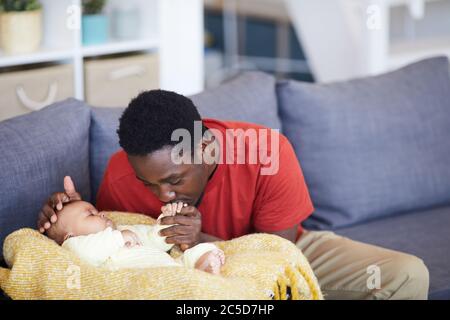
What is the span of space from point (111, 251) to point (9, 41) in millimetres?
1192

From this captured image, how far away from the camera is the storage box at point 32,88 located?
7.79ft

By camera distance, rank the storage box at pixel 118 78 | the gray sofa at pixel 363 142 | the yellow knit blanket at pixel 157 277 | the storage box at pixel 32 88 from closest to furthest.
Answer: the yellow knit blanket at pixel 157 277 < the gray sofa at pixel 363 142 < the storage box at pixel 32 88 < the storage box at pixel 118 78

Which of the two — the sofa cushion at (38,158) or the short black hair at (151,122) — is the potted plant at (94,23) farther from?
the short black hair at (151,122)

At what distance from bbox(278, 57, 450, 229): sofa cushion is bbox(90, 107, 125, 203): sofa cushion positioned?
0.56 meters

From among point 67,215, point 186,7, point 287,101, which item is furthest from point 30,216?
point 186,7

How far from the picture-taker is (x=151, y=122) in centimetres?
155

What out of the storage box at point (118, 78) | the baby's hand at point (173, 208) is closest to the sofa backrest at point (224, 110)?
the baby's hand at point (173, 208)

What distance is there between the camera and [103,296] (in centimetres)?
140

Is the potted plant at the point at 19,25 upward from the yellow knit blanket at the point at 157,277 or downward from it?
upward

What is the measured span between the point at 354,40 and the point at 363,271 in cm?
165

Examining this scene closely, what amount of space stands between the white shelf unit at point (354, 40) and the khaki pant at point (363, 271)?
1.43 meters

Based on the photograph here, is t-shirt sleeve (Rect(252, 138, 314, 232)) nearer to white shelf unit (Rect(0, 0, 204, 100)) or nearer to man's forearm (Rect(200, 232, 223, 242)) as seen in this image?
man's forearm (Rect(200, 232, 223, 242))
